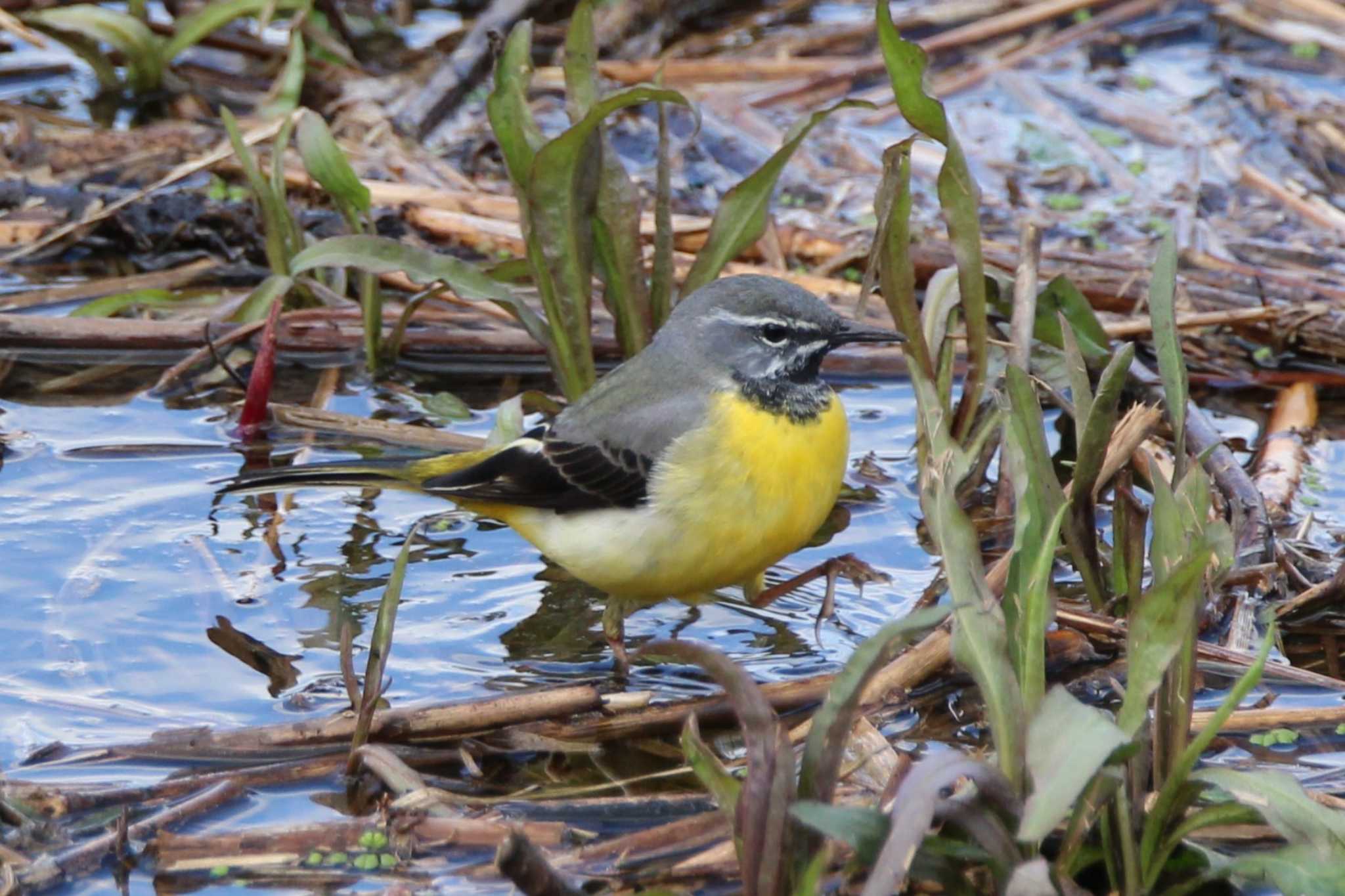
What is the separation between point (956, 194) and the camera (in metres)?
5.86

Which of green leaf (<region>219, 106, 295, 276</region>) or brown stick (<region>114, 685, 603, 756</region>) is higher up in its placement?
green leaf (<region>219, 106, 295, 276</region>)

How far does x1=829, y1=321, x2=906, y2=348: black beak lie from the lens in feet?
18.4

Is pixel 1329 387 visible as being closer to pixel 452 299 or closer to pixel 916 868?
pixel 452 299

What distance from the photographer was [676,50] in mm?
10883

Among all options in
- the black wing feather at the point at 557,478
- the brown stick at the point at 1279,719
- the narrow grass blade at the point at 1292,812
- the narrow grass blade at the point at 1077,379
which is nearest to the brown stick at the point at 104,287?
the black wing feather at the point at 557,478

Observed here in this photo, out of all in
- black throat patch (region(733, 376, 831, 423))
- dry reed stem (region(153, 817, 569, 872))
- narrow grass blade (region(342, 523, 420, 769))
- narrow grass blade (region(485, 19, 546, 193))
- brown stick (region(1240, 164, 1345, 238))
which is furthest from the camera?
brown stick (region(1240, 164, 1345, 238))

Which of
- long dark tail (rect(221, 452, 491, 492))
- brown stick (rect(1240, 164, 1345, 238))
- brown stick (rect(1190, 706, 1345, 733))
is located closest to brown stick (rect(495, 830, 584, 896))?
brown stick (rect(1190, 706, 1345, 733))

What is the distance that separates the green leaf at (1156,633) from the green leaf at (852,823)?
593 mm

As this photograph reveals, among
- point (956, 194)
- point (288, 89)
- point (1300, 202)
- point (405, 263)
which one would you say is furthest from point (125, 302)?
point (1300, 202)

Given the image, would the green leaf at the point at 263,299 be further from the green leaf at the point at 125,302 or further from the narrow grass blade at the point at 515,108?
the narrow grass blade at the point at 515,108

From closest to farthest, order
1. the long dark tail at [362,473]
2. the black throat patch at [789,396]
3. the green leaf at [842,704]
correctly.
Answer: the green leaf at [842,704] → the black throat patch at [789,396] → the long dark tail at [362,473]

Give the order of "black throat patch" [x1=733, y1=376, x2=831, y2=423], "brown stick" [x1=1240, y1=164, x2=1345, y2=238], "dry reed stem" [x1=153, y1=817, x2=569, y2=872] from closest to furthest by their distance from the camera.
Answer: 1. "dry reed stem" [x1=153, y1=817, x2=569, y2=872]
2. "black throat patch" [x1=733, y1=376, x2=831, y2=423]
3. "brown stick" [x1=1240, y1=164, x2=1345, y2=238]

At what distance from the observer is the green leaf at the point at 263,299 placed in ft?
23.1

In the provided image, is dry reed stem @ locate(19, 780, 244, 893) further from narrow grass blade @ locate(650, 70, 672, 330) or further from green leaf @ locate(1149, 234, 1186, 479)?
narrow grass blade @ locate(650, 70, 672, 330)
